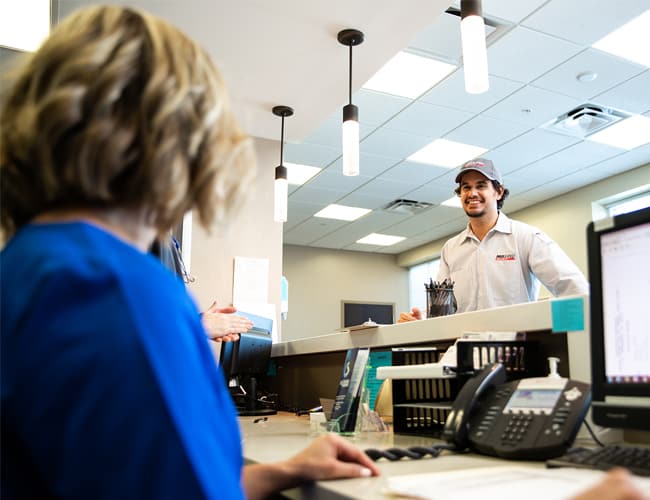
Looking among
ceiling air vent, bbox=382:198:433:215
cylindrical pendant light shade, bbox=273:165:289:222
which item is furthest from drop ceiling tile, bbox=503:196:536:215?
cylindrical pendant light shade, bbox=273:165:289:222

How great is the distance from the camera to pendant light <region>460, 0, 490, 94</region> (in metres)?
2.20

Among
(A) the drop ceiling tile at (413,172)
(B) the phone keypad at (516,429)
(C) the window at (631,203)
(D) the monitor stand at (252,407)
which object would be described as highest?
(A) the drop ceiling tile at (413,172)

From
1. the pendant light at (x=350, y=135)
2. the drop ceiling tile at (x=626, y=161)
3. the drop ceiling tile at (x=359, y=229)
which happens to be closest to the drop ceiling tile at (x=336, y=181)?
the drop ceiling tile at (x=359, y=229)

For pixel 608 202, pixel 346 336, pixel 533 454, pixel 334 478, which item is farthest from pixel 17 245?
pixel 608 202

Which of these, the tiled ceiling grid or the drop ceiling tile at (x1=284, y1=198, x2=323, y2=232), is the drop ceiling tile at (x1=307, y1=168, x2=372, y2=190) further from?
the drop ceiling tile at (x1=284, y1=198, x2=323, y2=232)

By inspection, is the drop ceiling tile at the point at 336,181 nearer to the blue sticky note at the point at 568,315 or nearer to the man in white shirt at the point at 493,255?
the man in white shirt at the point at 493,255

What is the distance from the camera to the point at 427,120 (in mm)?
4559

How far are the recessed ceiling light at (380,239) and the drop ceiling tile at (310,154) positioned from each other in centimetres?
290

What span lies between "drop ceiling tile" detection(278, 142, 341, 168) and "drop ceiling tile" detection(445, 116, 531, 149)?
1057 mm

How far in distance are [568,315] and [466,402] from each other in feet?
0.88

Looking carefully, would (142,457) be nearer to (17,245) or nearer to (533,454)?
(17,245)

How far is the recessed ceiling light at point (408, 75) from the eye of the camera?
3704 millimetres

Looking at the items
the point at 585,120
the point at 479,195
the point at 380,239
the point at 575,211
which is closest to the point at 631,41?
the point at 585,120

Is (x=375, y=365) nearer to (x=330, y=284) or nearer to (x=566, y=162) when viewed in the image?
(x=566, y=162)
